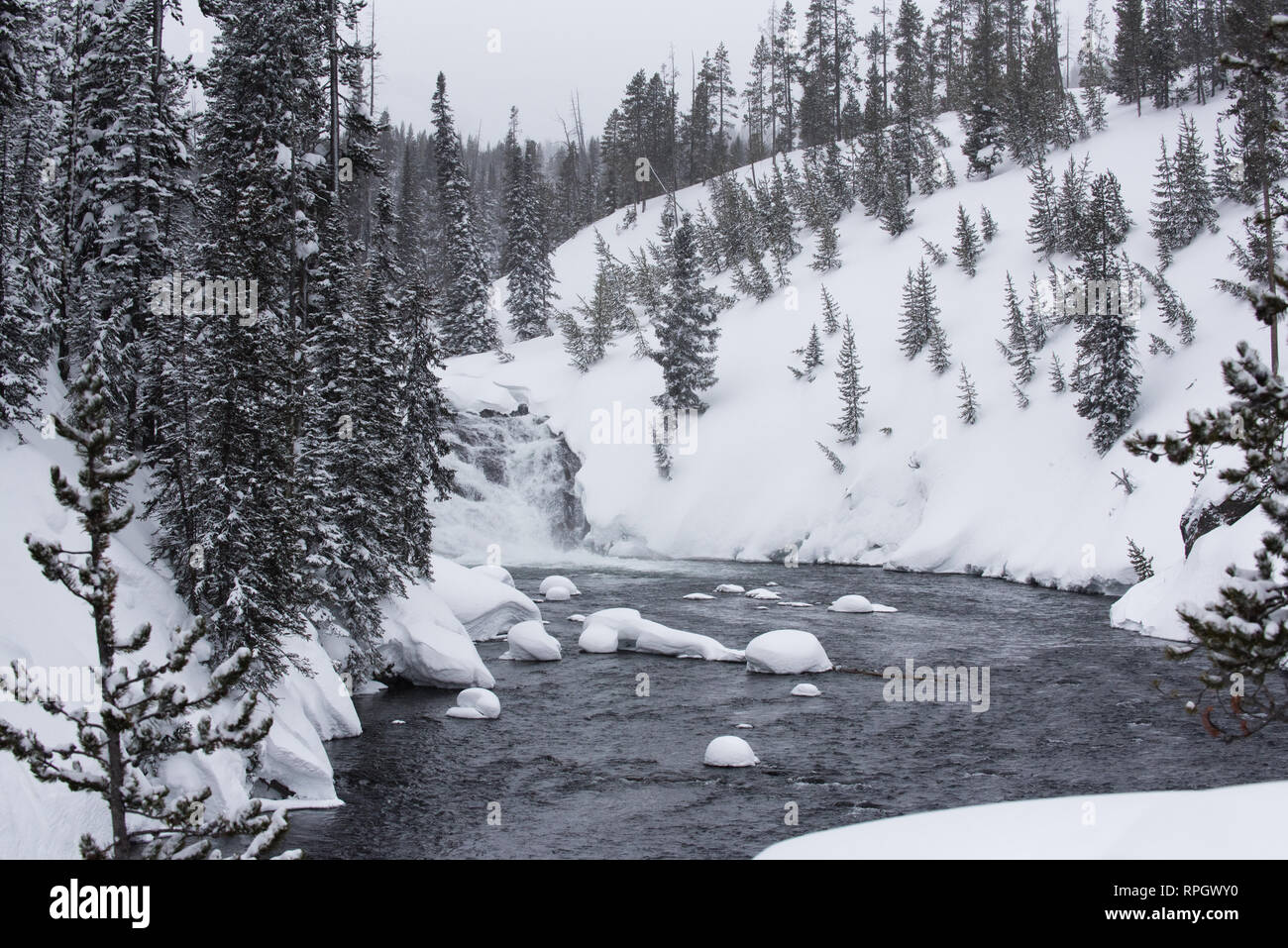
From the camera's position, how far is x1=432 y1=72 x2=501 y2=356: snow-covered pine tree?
6247cm

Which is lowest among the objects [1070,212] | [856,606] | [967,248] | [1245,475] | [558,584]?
[856,606]

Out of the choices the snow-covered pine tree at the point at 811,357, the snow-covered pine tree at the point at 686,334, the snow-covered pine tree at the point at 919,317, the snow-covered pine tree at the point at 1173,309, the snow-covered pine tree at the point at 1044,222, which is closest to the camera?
the snow-covered pine tree at the point at 1173,309

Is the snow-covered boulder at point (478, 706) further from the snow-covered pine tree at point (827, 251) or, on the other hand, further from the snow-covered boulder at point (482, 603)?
the snow-covered pine tree at point (827, 251)

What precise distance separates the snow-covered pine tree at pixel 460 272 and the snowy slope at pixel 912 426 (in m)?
2.27

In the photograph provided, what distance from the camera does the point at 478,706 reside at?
2045 cm

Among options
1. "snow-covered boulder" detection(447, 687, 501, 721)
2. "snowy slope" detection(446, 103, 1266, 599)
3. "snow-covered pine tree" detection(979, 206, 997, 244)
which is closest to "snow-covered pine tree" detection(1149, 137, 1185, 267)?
"snowy slope" detection(446, 103, 1266, 599)

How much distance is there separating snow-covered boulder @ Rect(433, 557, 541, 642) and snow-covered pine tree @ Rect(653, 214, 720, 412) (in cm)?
2498

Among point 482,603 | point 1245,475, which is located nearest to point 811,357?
point 482,603

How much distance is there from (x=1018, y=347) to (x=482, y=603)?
92.3ft

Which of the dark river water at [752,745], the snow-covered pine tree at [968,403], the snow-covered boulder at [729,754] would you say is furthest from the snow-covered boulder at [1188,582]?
the snow-covered pine tree at [968,403]

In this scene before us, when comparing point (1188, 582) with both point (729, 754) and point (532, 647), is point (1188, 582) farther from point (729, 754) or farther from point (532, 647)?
point (532, 647)

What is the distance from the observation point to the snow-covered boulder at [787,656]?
2375cm

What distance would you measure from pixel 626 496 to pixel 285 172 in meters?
31.7
